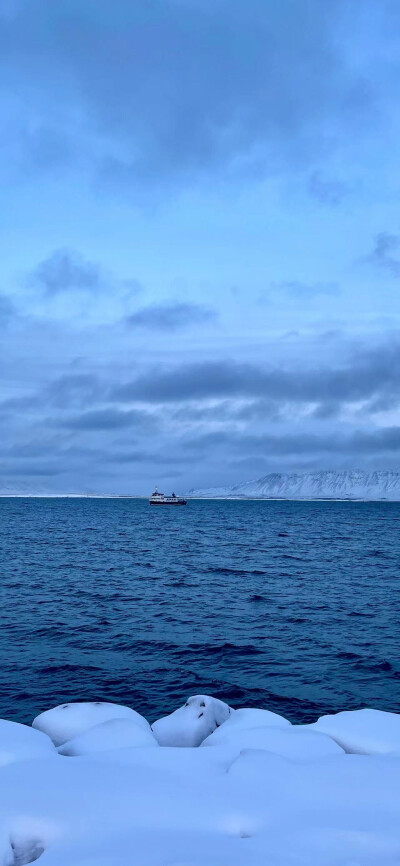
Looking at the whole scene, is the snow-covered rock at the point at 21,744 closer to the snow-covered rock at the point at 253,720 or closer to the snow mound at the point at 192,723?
the snow mound at the point at 192,723

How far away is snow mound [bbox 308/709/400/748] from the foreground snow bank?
0.03m

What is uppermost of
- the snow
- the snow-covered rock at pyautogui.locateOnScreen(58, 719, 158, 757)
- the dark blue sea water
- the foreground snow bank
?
the foreground snow bank

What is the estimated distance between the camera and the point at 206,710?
1098cm

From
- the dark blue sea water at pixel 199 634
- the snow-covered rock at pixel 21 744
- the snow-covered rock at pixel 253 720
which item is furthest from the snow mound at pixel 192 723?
the dark blue sea water at pixel 199 634

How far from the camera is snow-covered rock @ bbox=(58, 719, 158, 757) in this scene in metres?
9.29

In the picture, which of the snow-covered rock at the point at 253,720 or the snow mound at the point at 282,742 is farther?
the snow-covered rock at the point at 253,720

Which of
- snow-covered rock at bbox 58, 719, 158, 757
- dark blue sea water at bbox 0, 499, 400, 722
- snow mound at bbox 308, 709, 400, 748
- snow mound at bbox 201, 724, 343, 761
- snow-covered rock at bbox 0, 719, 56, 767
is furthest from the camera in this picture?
dark blue sea water at bbox 0, 499, 400, 722

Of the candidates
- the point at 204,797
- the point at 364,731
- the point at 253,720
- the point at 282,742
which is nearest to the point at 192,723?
the point at 253,720

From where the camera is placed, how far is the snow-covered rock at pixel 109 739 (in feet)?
30.5

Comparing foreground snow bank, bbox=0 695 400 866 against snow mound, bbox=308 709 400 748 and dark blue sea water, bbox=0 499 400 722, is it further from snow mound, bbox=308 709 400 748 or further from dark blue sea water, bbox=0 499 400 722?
dark blue sea water, bbox=0 499 400 722

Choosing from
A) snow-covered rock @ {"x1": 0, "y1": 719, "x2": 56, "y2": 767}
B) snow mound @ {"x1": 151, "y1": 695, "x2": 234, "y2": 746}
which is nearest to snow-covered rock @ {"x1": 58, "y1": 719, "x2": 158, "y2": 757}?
snow-covered rock @ {"x1": 0, "y1": 719, "x2": 56, "y2": 767}

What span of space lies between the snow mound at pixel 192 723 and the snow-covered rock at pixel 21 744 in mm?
2088

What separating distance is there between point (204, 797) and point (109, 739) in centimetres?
274

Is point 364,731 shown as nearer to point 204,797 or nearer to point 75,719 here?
point 204,797
